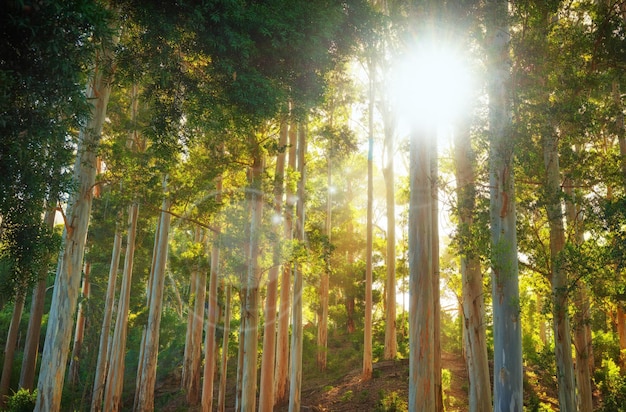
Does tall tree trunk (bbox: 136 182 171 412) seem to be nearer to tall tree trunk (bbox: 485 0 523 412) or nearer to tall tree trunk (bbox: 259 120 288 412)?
tall tree trunk (bbox: 259 120 288 412)

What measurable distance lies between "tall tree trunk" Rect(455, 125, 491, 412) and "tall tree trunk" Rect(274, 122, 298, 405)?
176 inches

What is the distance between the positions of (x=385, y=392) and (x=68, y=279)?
34.6ft

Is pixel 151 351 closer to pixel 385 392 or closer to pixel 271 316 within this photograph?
pixel 271 316

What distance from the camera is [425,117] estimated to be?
30.2ft

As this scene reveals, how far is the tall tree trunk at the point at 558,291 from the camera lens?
916 centimetres

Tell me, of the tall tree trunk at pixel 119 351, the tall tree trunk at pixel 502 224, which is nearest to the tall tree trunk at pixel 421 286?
the tall tree trunk at pixel 502 224

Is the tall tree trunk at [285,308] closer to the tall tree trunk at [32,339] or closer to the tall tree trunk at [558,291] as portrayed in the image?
the tall tree trunk at [558,291]

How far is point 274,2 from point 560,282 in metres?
8.26

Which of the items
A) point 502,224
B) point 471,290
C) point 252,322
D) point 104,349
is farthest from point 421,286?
point 104,349

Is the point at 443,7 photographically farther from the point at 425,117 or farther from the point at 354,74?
the point at 354,74

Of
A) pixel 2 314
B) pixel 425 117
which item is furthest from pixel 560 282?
pixel 2 314

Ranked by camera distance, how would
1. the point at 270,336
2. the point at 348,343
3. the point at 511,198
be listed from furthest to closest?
the point at 348,343
the point at 270,336
the point at 511,198

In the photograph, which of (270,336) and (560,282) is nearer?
(560,282)

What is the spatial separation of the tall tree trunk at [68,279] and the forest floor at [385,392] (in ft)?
29.4
